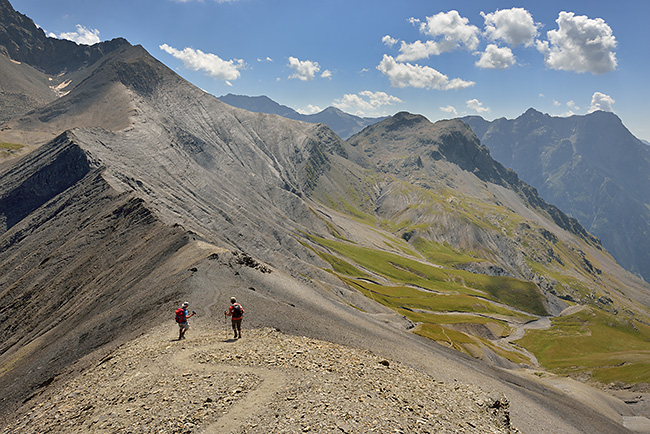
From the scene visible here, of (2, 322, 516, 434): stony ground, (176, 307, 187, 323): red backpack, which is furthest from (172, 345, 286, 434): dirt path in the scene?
(176, 307, 187, 323): red backpack

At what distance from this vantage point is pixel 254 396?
21.4 meters

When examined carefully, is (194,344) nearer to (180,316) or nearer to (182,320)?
(182,320)

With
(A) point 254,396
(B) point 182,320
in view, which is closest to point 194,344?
(B) point 182,320

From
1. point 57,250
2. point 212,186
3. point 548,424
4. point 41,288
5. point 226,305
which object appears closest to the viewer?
point 226,305

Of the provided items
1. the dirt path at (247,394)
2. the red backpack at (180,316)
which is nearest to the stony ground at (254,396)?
the dirt path at (247,394)

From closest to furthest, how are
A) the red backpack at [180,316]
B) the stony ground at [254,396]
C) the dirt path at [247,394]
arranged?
the dirt path at [247,394]
the stony ground at [254,396]
the red backpack at [180,316]

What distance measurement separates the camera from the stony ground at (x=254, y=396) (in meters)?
19.1

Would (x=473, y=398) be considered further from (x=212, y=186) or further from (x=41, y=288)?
(x=212, y=186)

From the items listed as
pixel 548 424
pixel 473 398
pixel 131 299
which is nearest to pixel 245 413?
pixel 473 398

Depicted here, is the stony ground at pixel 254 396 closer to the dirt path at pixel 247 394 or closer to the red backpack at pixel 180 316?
the dirt path at pixel 247 394

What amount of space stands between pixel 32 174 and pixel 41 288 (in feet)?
255

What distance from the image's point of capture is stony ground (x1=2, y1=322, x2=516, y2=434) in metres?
19.1

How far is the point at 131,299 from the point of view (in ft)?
171

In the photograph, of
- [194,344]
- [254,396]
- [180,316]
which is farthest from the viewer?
[180,316]
